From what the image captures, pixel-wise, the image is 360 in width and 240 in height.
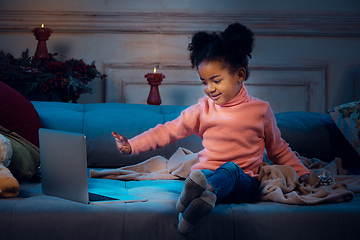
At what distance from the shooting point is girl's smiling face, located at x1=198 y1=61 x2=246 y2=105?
118cm

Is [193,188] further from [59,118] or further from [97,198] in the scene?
[59,118]

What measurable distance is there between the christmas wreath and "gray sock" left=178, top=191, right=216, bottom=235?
1291 mm

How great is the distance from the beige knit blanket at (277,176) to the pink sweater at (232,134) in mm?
77

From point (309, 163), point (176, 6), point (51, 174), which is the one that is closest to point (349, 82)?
point (309, 163)

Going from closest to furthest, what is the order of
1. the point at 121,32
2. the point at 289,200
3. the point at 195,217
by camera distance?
the point at 195,217 < the point at 289,200 < the point at 121,32

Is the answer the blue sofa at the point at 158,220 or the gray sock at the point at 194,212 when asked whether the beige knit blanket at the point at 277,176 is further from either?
the gray sock at the point at 194,212

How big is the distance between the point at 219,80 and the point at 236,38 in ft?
0.51

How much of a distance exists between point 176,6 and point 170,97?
0.64 m

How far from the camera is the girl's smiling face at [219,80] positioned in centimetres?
118

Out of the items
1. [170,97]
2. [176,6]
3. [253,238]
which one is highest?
[176,6]

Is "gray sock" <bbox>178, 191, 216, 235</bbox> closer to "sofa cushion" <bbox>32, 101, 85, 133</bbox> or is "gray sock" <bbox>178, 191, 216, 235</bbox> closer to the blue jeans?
the blue jeans

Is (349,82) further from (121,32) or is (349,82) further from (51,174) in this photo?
(51,174)

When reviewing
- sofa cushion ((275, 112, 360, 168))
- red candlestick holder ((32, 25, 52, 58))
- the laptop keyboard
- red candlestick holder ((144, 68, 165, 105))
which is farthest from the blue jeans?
red candlestick holder ((32, 25, 52, 58))

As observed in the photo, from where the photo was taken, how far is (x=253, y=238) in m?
0.90
